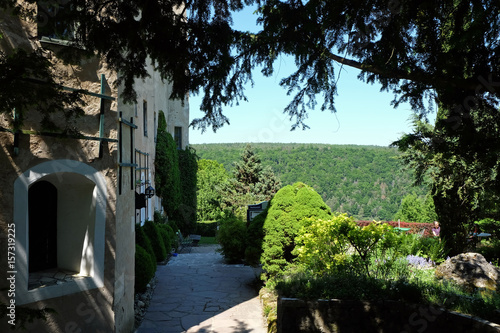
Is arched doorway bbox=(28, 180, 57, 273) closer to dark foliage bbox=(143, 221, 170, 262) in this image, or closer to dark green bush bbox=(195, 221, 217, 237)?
dark foliage bbox=(143, 221, 170, 262)

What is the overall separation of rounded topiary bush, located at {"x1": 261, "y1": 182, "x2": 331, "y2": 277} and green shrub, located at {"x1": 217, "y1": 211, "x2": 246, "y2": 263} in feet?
6.70

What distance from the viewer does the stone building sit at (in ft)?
16.2

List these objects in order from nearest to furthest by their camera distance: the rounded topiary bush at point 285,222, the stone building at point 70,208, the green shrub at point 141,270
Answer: the stone building at point 70,208 → the green shrub at point 141,270 → the rounded topiary bush at point 285,222

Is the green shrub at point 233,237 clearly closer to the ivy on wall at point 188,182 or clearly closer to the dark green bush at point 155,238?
the dark green bush at point 155,238

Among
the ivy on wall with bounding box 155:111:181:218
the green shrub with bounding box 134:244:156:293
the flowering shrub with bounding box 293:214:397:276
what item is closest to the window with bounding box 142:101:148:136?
the ivy on wall with bounding box 155:111:181:218

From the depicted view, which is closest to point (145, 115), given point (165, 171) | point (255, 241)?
point (165, 171)

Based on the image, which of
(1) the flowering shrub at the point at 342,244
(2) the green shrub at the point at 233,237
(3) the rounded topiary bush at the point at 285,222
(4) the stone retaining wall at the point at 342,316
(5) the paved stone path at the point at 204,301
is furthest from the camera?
(2) the green shrub at the point at 233,237

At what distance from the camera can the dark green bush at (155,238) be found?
1165 centimetres

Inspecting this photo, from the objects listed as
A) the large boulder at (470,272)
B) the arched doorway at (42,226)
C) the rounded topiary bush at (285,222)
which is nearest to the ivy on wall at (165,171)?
the rounded topiary bush at (285,222)

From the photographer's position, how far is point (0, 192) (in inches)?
193

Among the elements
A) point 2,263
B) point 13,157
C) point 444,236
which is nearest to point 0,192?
point 13,157

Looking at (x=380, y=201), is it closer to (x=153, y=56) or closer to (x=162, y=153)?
(x=162, y=153)

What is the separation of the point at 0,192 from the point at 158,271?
7.13 m

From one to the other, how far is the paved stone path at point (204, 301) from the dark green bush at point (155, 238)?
38cm
